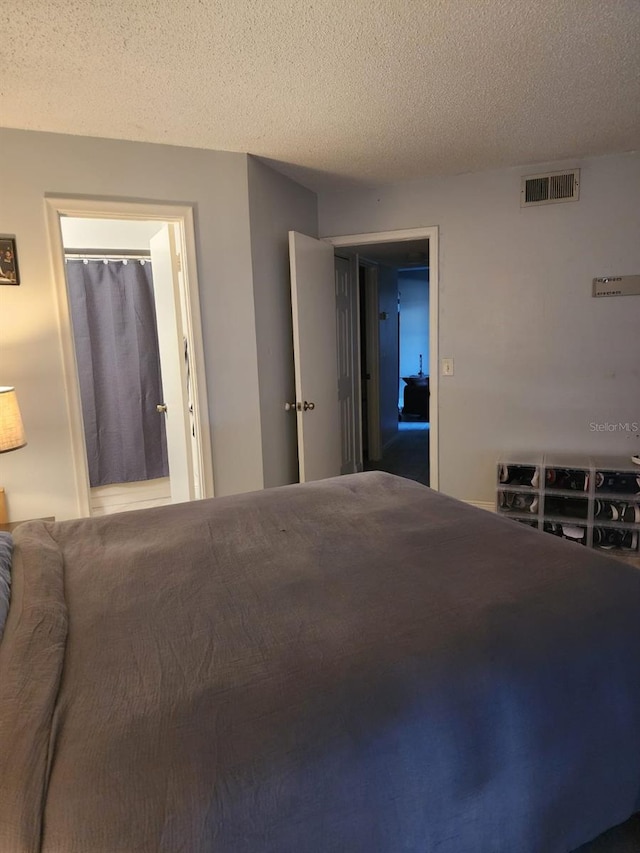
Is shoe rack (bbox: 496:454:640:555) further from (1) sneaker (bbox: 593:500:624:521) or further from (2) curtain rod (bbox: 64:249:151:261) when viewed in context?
(2) curtain rod (bbox: 64:249:151:261)

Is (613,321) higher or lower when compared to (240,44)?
lower

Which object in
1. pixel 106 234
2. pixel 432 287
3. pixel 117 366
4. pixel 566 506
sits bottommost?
pixel 566 506

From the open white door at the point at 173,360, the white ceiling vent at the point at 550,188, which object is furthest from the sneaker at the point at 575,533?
the open white door at the point at 173,360

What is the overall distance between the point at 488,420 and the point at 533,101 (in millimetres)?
1976

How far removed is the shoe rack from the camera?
3168 millimetres

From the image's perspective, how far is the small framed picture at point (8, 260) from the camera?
2.54 meters

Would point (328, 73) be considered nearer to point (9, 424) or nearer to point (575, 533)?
point (9, 424)

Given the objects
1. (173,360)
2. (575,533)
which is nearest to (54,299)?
(173,360)

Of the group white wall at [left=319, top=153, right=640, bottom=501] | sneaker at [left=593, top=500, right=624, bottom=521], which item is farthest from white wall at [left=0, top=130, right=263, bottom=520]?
sneaker at [left=593, top=500, right=624, bottom=521]

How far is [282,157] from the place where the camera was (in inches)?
122

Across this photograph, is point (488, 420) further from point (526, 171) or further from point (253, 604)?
point (253, 604)

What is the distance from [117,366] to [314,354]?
1.62 metres

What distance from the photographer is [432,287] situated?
3.78m

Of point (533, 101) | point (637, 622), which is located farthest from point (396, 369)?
point (637, 622)
